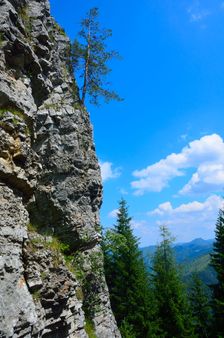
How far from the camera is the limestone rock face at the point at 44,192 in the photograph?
11992mm

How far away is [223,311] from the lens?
32156mm

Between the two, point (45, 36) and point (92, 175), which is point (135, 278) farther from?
point (45, 36)

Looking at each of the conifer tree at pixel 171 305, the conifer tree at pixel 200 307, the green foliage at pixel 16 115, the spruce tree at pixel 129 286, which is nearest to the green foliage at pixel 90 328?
the spruce tree at pixel 129 286

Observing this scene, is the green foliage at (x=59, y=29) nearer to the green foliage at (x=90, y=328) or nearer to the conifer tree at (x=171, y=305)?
the green foliage at (x=90, y=328)

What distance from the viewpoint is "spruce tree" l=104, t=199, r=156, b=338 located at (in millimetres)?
35031

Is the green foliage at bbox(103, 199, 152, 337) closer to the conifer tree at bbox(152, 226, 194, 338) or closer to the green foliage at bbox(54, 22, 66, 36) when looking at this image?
the conifer tree at bbox(152, 226, 194, 338)

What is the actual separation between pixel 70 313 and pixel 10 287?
371 inches

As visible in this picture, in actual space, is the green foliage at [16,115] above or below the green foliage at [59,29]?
below

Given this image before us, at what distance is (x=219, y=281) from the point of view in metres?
34.1

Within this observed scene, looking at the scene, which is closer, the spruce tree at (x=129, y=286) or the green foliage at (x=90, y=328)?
the green foliage at (x=90, y=328)

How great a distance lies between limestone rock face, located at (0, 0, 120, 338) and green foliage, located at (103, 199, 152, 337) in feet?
26.6

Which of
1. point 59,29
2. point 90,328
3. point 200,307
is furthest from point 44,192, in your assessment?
point 200,307

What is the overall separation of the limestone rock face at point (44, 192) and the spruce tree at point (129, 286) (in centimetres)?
799

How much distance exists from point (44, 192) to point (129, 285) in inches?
829
